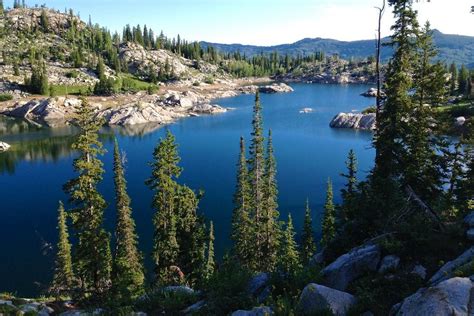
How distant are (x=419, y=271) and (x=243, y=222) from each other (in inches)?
1293

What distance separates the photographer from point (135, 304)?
16.3 metres

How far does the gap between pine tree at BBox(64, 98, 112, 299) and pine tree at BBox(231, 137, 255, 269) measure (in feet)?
51.5

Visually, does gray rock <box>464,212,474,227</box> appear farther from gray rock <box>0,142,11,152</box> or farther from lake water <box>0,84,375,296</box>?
gray rock <box>0,142,11,152</box>

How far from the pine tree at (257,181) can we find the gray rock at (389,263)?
3099 centimetres

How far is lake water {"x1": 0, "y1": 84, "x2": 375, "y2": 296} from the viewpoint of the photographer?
2245 inches

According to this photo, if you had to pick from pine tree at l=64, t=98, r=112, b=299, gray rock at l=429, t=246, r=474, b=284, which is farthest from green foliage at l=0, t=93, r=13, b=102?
gray rock at l=429, t=246, r=474, b=284

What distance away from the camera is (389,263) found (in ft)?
44.2

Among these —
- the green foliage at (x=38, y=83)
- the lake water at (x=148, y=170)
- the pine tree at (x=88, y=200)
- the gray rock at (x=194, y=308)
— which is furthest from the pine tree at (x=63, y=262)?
the green foliage at (x=38, y=83)

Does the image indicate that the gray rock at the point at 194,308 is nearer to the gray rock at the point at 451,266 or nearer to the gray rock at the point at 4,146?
the gray rock at the point at 451,266

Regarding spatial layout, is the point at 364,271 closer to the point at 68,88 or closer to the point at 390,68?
the point at 390,68

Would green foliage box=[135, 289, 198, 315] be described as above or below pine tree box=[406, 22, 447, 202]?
below

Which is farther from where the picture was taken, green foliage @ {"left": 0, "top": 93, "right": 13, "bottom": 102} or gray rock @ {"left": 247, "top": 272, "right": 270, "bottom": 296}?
green foliage @ {"left": 0, "top": 93, "right": 13, "bottom": 102}

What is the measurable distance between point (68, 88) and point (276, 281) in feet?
634

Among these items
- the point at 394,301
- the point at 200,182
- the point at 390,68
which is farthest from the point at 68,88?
the point at 394,301
